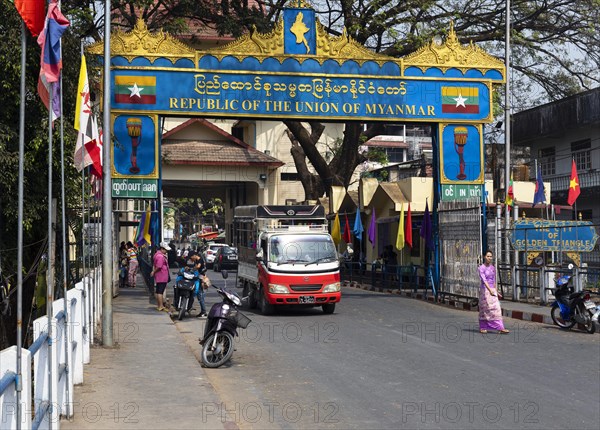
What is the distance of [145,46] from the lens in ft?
74.1

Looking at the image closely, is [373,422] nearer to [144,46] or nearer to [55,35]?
[55,35]

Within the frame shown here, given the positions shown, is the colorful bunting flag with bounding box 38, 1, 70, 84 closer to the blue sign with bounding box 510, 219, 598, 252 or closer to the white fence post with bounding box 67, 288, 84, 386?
the white fence post with bounding box 67, 288, 84, 386

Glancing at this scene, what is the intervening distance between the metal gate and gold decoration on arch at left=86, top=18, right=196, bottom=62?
335 inches

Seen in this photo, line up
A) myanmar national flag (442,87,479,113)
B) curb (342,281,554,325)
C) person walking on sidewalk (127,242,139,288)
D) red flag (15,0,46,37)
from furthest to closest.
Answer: person walking on sidewalk (127,242,139,288) → myanmar national flag (442,87,479,113) → curb (342,281,554,325) → red flag (15,0,46,37)

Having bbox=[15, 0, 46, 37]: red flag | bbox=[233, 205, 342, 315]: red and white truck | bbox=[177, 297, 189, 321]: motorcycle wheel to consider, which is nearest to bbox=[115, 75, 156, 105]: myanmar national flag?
bbox=[233, 205, 342, 315]: red and white truck

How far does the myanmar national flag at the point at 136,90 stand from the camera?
73.9 ft

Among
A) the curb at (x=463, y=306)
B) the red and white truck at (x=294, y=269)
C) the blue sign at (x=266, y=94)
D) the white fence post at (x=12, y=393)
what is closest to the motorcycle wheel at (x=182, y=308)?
the red and white truck at (x=294, y=269)

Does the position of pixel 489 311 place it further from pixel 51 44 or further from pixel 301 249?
pixel 51 44

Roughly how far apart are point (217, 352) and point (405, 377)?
117 inches

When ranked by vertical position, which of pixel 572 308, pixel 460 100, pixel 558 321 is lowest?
pixel 558 321

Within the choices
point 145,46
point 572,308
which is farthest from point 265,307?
point 145,46

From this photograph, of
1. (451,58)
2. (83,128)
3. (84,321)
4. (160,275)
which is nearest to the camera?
(84,321)

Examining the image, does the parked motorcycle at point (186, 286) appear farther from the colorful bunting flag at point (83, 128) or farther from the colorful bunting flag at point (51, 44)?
the colorful bunting flag at point (51, 44)

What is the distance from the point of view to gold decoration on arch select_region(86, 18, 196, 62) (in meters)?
22.4
